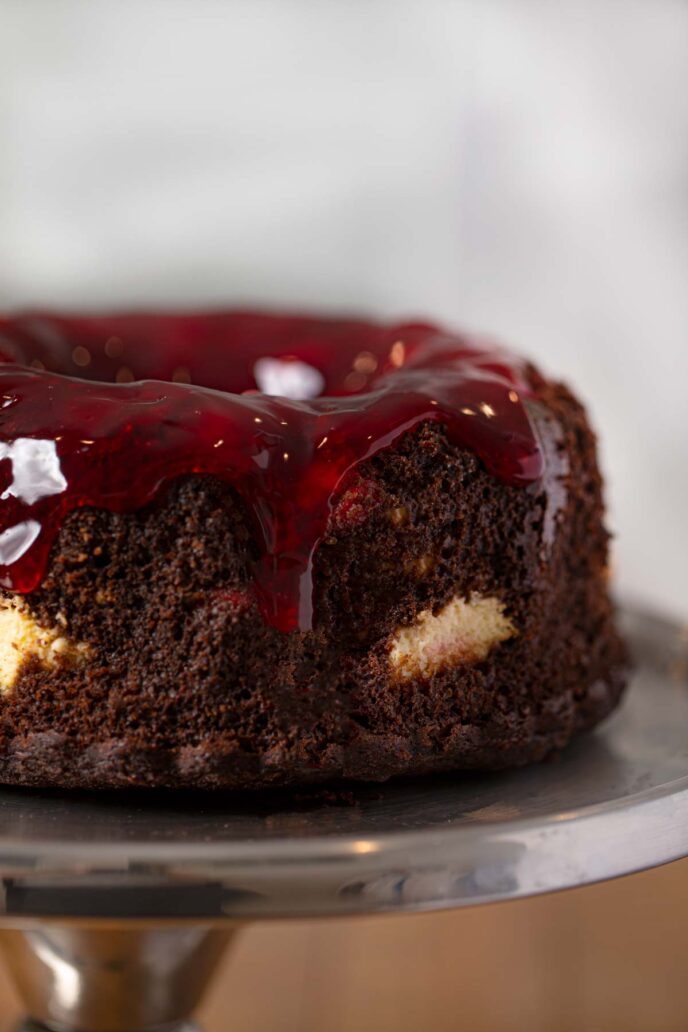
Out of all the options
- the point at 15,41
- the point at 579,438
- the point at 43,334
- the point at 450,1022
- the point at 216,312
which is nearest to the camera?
the point at 579,438

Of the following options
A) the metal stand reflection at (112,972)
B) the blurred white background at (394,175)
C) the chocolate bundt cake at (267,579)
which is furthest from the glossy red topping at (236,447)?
the blurred white background at (394,175)

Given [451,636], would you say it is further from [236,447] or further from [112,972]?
[112,972]

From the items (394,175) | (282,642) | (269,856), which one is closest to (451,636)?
(282,642)

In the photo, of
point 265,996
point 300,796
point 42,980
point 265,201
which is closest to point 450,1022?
point 265,996

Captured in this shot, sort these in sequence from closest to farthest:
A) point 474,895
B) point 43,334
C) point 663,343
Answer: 1. point 474,895
2. point 43,334
3. point 663,343

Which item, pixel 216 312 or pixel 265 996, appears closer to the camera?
pixel 216 312

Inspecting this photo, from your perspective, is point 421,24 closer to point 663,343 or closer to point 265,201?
point 265,201

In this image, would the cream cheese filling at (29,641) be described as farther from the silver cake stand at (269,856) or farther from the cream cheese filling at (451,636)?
the cream cheese filling at (451,636)
